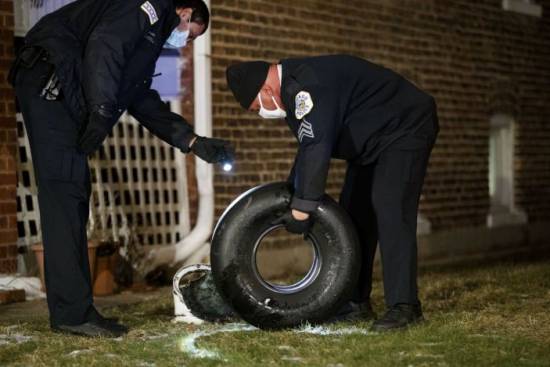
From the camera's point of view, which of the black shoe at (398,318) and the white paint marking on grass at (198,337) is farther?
the black shoe at (398,318)

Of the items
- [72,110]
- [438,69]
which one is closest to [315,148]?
[72,110]

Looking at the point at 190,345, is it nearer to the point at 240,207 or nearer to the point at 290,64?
the point at 240,207

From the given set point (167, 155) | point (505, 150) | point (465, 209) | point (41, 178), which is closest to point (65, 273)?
point (41, 178)

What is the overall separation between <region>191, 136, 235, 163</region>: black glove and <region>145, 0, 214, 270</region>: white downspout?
343cm

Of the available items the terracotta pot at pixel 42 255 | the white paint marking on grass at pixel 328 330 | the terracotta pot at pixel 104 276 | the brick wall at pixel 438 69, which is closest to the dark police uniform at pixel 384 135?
the white paint marking on grass at pixel 328 330

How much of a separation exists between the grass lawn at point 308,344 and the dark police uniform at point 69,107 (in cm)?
36

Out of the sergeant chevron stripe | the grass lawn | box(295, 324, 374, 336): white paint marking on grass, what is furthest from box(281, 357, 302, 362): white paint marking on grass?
the sergeant chevron stripe

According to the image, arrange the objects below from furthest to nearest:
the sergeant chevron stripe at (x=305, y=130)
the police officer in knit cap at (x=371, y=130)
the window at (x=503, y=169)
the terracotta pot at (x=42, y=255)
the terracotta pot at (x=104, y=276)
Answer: the window at (x=503, y=169)
the terracotta pot at (x=104, y=276)
the terracotta pot at (x=42, y=255)
the police officer in knit cap at (x=371, y=130)
the sergeant chevron stripe at (x=305, y=130)

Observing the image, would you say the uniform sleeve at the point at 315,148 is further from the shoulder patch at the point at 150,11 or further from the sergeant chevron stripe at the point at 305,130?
the shoulder patch at the point at 150,11

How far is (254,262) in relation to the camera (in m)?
5.29

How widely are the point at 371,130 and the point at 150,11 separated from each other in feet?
4.60

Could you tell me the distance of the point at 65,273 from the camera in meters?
5.28

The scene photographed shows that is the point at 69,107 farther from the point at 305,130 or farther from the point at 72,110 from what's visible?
the point at 305,130

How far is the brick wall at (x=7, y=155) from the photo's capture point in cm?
772
